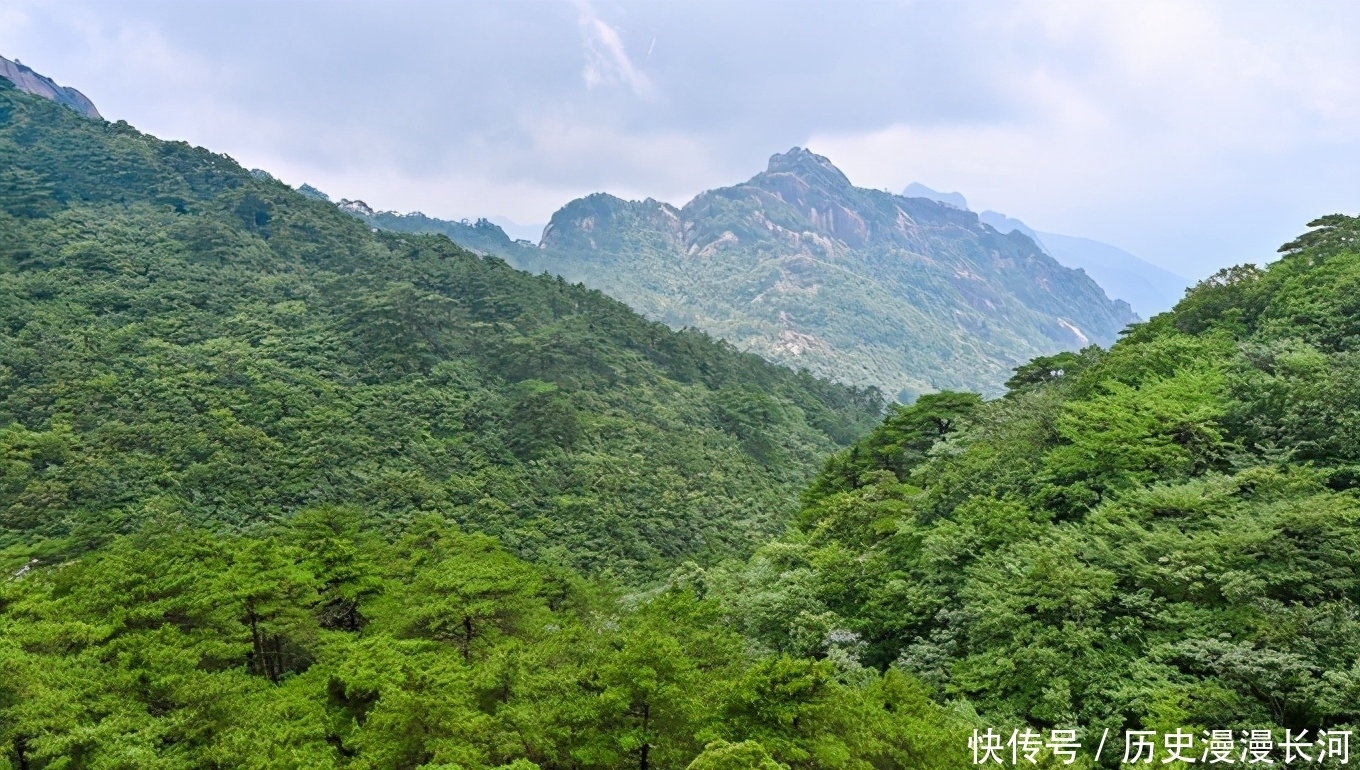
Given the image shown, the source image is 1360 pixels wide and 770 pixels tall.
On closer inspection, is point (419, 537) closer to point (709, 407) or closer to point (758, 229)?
point (709, 407)

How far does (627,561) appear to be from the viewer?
960 inches

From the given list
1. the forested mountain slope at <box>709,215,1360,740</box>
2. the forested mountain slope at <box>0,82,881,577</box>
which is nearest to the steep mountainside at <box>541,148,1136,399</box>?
the forested mountain slope at <box>0,82,881,577</box>

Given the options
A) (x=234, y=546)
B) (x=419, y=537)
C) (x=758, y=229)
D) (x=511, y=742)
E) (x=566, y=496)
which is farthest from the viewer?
(x=758, y=229)

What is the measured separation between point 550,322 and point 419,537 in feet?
76.1

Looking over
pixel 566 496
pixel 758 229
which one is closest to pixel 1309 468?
pixel 566 496

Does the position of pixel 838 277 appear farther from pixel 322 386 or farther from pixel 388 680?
pixel 388 680

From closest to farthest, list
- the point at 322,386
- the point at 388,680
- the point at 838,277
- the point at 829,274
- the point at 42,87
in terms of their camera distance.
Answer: the point at 388,680 < the point at 322,386 < the point at 42,87 < the point at 838,277 < the point at 829,274

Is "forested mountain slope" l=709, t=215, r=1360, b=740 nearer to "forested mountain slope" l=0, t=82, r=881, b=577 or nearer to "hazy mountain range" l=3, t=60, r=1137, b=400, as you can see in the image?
"forested mountain slope" l=0, t=82, r=881, b=577

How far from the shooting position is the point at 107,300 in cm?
2991

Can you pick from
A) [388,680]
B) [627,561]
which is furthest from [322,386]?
[388,680]

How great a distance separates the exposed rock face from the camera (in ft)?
198

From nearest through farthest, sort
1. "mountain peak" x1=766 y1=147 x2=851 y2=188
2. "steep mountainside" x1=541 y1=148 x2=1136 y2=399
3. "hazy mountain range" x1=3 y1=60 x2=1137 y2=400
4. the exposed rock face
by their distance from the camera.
A: the exposed rock face < "hazy mountain range" x1=3 y1=60 x2=1137 y2=400 < "steep mountainside" x1=541 y1=148 x2=1136 y2=399 < "mountain peak" x1=766 y1=147 x2=851 y2=188

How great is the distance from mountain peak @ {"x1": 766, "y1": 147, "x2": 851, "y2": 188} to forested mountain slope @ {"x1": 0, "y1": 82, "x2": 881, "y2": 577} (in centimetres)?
11874

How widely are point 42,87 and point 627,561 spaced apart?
76.5 metres
